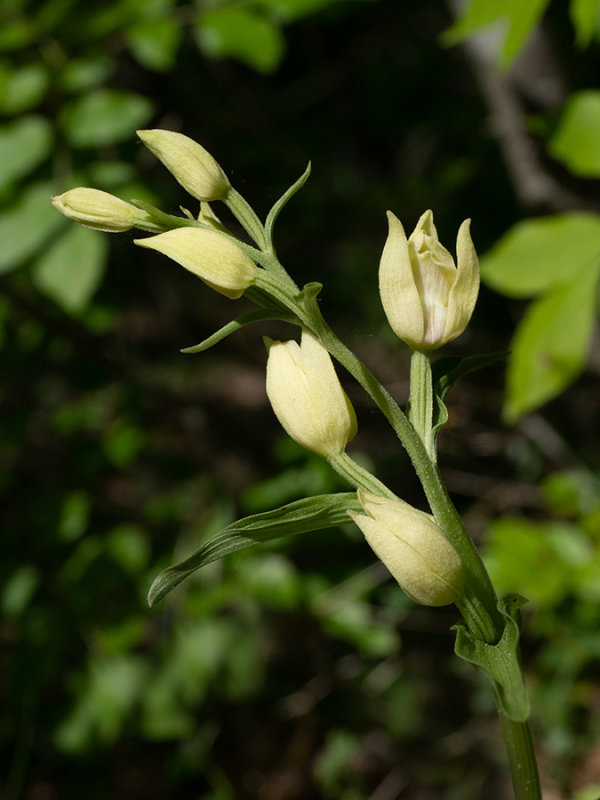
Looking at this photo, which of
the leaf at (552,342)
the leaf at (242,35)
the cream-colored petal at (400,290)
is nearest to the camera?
the cream-colored petal at (400,290)

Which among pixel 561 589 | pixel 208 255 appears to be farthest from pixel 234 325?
pixel 561 589

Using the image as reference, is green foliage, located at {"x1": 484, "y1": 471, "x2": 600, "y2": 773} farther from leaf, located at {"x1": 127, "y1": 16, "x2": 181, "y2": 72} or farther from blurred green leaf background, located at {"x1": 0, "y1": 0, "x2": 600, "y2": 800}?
leaf, located at {"x1": 127, "y1": 16, "x2": 181, "y2": 72}

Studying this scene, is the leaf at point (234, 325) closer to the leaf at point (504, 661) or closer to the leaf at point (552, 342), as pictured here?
the leaf at point (504, 661)

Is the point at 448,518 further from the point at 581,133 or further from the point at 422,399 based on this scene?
the point at 581,133

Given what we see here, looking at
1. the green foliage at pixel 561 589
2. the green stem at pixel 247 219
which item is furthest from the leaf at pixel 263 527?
the green foliage at pixel 561 589

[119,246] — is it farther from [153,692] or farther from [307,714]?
[307,714]
